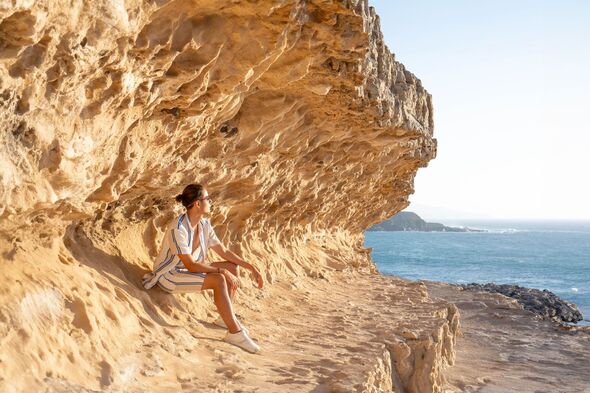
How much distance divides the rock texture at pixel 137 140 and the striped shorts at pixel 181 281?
0.55 feet

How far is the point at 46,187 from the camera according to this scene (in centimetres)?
373

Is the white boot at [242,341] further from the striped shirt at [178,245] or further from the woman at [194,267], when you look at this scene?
the striped shirt at [178,245]

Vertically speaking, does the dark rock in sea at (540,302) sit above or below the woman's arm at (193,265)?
below

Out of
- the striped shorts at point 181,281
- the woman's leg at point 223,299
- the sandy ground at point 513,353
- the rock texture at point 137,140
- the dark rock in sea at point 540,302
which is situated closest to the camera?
the rock texture at point 137,140

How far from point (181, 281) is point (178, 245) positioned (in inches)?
16.0

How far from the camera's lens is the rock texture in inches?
129

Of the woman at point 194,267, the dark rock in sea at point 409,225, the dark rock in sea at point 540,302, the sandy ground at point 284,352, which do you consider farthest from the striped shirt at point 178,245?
the dark rock in sea at point 409,225

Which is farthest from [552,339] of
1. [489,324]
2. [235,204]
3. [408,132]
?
[235,204]

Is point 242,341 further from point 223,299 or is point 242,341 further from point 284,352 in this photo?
point 284,352

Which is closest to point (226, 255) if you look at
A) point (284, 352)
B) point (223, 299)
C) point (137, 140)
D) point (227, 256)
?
point (227, 256)

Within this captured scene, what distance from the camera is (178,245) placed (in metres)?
4.93

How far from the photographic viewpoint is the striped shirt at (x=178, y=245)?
4.95 m

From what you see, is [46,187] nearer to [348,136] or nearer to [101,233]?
[101,233]

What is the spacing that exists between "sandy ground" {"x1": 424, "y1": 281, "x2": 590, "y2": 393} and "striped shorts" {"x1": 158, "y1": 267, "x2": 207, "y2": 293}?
4.21 meters
